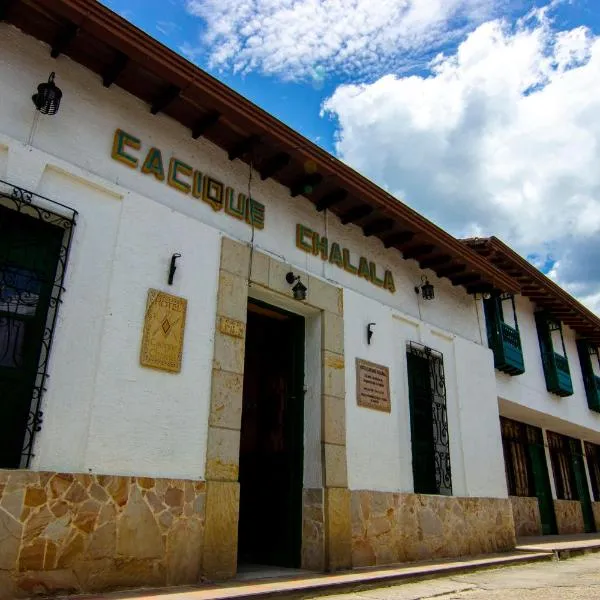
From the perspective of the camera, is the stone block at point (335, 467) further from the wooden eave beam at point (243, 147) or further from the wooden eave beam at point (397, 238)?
the wooden eave beam at point (243, 147)

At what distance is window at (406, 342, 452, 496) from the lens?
8.12 m

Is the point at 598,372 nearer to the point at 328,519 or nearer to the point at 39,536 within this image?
the point at 328,519

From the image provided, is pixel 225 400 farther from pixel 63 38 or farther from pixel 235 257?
pixel 63 38

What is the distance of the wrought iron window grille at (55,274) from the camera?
14.5ft

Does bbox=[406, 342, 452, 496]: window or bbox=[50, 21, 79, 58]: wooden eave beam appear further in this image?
bbox=[406, 342, 452, 496]: window

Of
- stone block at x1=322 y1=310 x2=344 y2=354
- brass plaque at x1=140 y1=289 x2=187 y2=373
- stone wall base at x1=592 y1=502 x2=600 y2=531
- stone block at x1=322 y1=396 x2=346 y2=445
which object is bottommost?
stone wall base at x1=592 y1=502 x2=600 y2=531

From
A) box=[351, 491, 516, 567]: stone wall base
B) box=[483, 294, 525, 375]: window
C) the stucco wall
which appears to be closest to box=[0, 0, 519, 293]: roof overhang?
the stucco wall

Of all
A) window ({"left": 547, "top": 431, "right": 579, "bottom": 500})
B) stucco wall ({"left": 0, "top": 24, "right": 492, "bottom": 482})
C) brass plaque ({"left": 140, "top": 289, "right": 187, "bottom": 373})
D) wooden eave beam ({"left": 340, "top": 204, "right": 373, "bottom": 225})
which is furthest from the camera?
window ({"left": 547, "top": 431, "right": 579, "bottom": 500})

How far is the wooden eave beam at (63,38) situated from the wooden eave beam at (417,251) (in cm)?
555

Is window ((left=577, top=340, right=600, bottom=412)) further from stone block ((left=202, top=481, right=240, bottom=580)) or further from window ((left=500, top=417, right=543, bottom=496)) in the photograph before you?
stone block ((left=202, top=481, right=240, bottom=580))

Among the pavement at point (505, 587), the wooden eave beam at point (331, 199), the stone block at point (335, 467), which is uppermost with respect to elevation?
the wooden eave beam at point (331, 199)

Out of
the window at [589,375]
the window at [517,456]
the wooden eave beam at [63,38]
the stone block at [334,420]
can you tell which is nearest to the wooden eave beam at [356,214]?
the stone block at [334,420]

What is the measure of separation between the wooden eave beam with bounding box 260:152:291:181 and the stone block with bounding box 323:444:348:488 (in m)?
3.39

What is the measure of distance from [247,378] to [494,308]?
19.3ft
